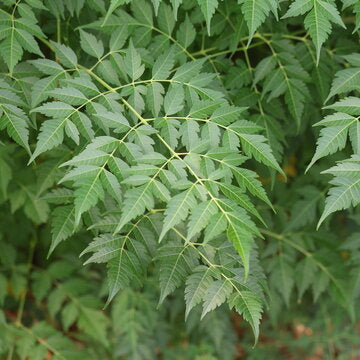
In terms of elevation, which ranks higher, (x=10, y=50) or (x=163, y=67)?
(x=10, y=50)

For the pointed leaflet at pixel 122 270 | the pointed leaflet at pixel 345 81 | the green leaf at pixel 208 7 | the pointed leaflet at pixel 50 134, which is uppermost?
the green leaf at pixel 208 7

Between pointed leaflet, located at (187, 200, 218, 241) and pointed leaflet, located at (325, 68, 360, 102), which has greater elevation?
pointed leaflet, located at (325, 68, 360, 102)

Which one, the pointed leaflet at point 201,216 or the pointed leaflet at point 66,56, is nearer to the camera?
the pointed leaflet at point 201,216

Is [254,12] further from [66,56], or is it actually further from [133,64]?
[66,56]

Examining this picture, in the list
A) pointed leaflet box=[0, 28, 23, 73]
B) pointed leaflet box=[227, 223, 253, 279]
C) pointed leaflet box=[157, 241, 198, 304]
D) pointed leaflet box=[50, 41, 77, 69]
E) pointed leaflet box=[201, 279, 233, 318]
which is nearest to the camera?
pointed leaflet box=[227, 223, 253, 279]

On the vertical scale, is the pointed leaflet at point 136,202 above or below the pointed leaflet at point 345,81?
below

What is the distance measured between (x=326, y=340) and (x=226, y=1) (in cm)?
231

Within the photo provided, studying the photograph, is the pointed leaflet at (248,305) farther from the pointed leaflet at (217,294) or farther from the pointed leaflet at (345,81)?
the pointed leaflet at (345,81)

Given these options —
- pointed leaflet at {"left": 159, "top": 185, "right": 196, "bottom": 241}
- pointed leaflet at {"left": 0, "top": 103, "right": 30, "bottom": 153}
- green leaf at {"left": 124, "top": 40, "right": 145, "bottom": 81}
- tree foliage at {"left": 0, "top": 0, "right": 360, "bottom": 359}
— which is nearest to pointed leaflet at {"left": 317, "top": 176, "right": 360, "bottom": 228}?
tree foliage at {"left": 0, "top": 0, "right": 360, "bottom": 359}

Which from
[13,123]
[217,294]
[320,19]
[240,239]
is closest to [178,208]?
[240,239]

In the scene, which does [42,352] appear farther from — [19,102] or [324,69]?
[324,69]

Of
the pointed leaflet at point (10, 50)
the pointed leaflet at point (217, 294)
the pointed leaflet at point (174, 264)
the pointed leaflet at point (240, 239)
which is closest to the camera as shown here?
the pointed leaflet at point (240, 239)

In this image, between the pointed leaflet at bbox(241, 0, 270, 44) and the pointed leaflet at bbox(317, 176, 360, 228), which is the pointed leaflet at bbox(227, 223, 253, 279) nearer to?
the pointed leaflet at bbox(317, 176, 360, 228)

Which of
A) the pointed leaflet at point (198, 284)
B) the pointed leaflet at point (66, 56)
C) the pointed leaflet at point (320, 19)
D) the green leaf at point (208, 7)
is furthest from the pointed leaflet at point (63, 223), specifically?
the pointed leaflet at point (320, 19)
